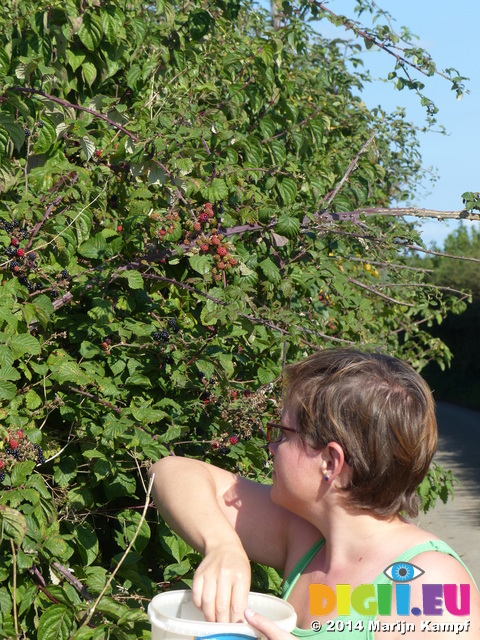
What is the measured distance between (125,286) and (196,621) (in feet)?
4.86

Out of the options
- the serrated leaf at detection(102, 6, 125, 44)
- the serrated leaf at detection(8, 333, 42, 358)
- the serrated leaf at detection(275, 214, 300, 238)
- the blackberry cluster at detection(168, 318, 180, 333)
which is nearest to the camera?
the serrated leaf at detection(8, 333, 42, 358)

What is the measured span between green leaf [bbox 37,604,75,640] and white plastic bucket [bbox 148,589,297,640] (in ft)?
2.11

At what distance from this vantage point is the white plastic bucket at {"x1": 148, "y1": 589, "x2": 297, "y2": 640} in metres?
1.00

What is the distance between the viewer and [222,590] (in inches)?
45.1

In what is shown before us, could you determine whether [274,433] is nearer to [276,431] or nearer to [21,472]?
[276,431]

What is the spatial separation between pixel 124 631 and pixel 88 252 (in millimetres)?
1047

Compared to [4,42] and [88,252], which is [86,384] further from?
[4,42]

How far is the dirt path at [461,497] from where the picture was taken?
5637 millimetres

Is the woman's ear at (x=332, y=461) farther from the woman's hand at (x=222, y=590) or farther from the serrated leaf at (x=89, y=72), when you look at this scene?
the serrated leaf at (x=89, y=72)

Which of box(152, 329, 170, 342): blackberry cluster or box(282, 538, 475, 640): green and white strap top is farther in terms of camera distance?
box(152, 329, 170, 342): blackberry cluster

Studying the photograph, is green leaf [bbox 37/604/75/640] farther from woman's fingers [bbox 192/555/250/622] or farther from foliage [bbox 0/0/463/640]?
woman's fingers [bbox 192/555/250/622]

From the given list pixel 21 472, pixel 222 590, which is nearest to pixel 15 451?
pixel 21 472

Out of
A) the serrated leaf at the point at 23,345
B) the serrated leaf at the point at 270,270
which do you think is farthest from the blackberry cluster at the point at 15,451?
the serrated leaf at the point at 270,270

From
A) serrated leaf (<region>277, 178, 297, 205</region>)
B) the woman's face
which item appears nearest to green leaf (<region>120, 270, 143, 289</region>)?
serrated leaf (<region>277, 178, 297, 205</region>)
